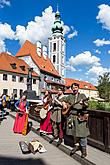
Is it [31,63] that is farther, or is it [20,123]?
[31,63]

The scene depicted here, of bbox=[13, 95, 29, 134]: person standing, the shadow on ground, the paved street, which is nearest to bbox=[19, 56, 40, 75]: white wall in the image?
bbox=[13, 95, 29, 134]: person standing

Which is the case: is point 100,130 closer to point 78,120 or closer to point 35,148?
point 78,120

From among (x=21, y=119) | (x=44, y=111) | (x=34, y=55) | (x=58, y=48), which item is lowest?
(x=21, y=119)

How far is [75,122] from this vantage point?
6.00m

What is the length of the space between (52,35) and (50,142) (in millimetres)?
68416

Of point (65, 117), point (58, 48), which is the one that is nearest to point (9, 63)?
point (58, 48)

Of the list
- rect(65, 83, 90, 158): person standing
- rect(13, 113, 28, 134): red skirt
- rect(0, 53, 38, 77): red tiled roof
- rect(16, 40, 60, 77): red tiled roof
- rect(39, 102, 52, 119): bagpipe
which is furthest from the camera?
rect(16, 40, 60, 77): red tiled roof

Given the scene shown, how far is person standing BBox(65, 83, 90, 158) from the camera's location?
232 inches

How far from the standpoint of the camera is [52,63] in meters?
70.2

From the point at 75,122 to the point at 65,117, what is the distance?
1.74 meters

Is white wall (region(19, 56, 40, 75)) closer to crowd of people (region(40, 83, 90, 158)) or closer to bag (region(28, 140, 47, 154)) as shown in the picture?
crowd of people (region(40, 83, 90, 158))

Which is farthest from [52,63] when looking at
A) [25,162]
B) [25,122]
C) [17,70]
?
[25,162]

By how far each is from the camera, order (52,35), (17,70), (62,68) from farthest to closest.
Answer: (52,35) < (62,68) < (17,70)

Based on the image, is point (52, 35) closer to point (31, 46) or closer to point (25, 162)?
point (31, 46)
